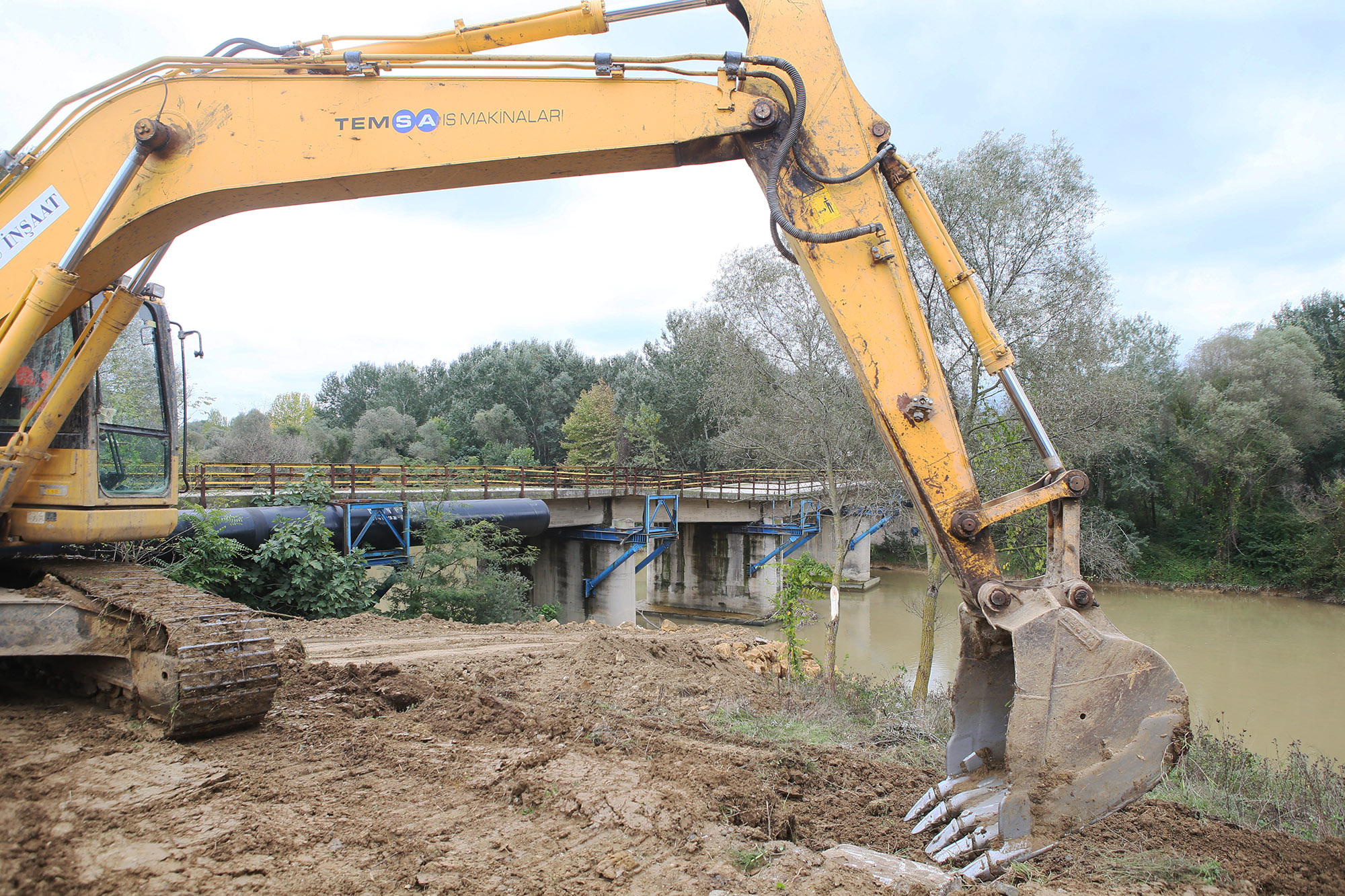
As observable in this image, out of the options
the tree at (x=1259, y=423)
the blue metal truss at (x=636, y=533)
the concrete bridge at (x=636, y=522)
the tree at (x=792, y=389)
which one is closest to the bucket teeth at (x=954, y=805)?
the tree at (x=792, y=389)

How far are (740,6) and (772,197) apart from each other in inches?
51.8

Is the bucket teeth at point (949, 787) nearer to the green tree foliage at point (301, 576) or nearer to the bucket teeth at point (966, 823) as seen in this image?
the bucket teeth at point (966, 823)

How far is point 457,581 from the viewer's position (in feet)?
49.4

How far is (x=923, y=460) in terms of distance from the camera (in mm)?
4301

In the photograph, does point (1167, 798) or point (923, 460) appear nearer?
point (923, 460)

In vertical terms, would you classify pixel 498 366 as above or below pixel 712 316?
above

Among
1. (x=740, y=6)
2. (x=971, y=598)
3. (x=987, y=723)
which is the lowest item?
(x=987, y=723)

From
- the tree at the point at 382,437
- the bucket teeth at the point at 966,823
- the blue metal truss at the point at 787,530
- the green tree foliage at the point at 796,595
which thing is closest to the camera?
the bucket teeth at the point at 966,823

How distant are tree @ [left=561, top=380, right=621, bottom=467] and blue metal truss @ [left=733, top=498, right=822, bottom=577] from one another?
16872 millimetres

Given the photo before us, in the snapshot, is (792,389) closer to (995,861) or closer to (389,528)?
(389,528)

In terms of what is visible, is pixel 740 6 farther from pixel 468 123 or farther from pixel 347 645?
pixel 347 645

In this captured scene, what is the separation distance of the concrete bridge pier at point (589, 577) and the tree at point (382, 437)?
85.9 ft

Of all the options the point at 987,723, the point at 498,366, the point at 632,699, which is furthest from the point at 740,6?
the point at 498,366

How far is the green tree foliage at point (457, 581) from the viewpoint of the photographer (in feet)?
47.6
